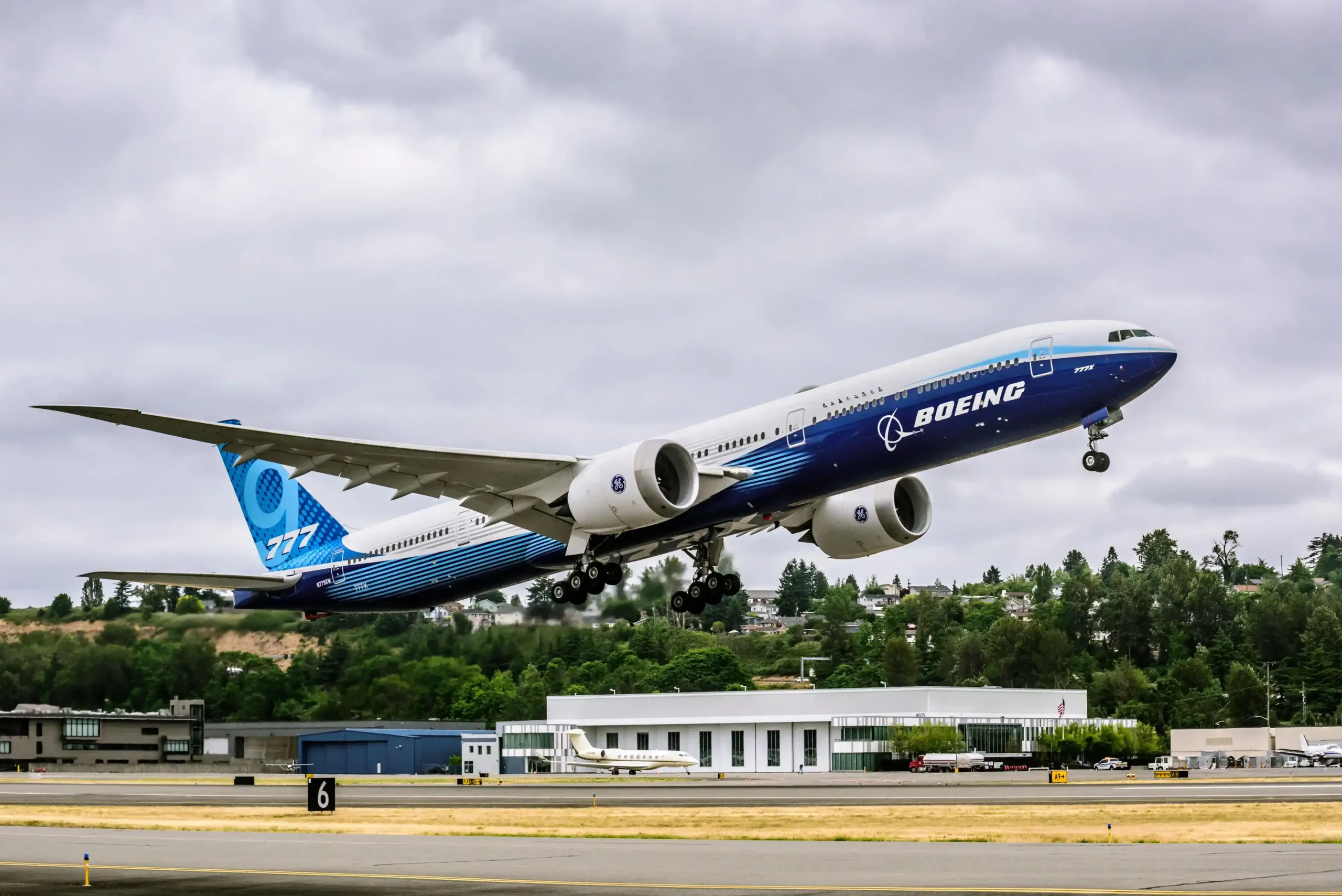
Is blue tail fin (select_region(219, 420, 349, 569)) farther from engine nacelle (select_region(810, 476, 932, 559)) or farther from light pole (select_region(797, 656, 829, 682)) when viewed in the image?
light pole (select_region(797, 656, 829, 682))

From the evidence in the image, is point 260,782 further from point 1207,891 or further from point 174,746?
point 1207,891

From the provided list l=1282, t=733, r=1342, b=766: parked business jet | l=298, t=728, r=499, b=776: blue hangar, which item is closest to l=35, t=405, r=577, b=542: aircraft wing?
l=298, t=728, r=499, b=776: blue hangar

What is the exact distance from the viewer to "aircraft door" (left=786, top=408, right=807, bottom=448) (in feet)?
119

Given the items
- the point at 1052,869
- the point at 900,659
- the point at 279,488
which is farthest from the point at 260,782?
the point at 900,659

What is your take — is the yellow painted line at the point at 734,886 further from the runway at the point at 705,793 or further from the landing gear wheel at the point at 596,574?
the runway at the point at 705,793

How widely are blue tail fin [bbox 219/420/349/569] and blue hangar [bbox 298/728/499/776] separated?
3302 cm

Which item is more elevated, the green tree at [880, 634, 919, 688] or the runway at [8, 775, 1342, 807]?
the green tree at [880, 634, 919, 688]

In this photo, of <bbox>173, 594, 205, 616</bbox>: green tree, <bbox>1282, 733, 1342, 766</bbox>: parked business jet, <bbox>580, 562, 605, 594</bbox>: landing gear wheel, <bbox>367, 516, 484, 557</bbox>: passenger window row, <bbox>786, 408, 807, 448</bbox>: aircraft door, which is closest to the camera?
<bbox>786, 408, 807, 448</bbox>: aircraft door

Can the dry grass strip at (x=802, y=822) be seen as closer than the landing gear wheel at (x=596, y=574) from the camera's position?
Yes

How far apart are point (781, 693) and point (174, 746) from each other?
1552 inches

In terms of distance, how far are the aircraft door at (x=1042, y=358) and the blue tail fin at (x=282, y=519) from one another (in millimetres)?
24439

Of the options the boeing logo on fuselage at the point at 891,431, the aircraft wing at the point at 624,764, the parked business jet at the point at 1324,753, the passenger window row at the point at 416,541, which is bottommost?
the aircraft wing at the point at 624,764

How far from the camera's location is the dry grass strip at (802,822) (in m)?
30.5

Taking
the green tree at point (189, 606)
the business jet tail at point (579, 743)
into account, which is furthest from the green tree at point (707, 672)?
the green tree at point (189, 606)
